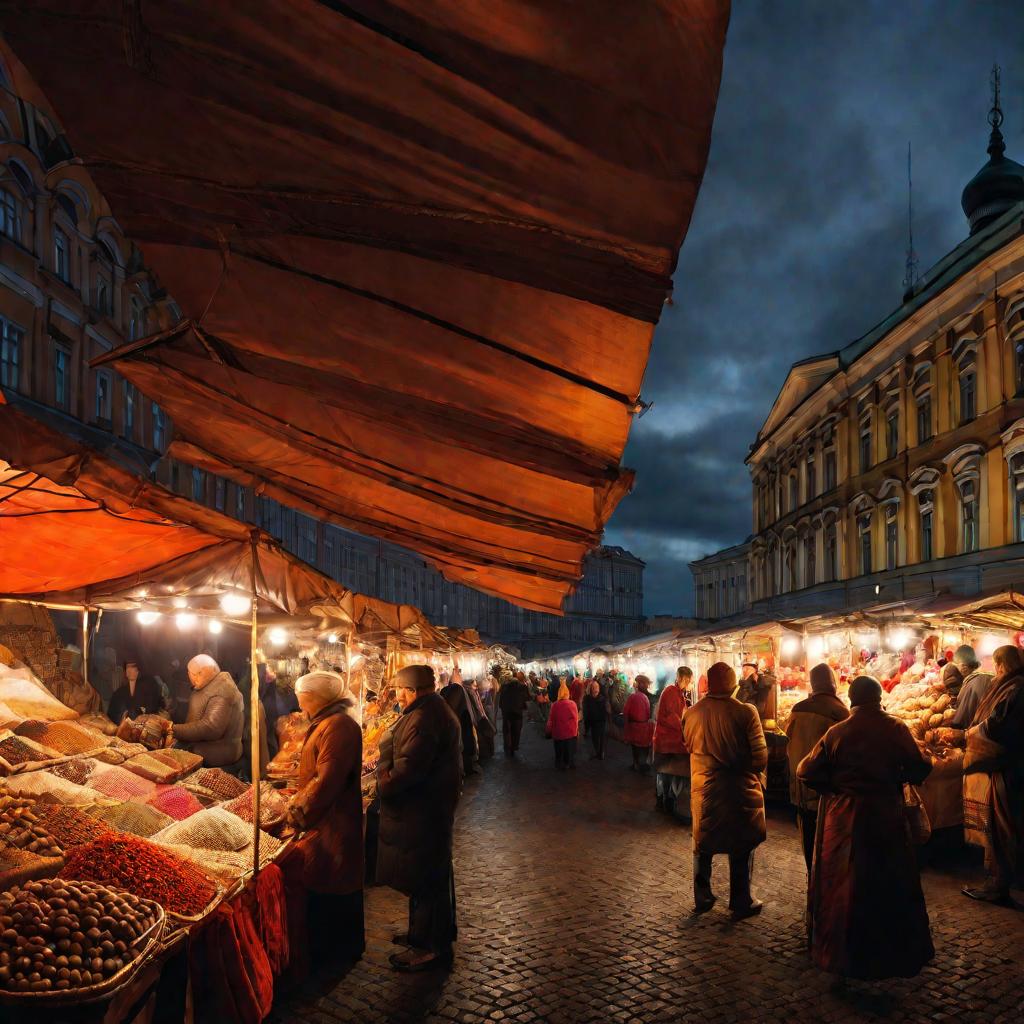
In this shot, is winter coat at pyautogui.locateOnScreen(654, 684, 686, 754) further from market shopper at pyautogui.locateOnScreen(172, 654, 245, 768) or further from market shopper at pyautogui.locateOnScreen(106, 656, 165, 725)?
market shopper at pyautogui.locateOnScreen(106, 656, 165, 725)

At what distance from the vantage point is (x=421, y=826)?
5.41 metres

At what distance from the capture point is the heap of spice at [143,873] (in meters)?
4.22

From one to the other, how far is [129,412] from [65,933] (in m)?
23.5

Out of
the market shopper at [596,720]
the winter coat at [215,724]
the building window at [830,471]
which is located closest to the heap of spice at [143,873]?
the winter coat at [215,724]

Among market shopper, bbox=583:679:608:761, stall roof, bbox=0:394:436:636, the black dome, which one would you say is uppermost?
the black dome

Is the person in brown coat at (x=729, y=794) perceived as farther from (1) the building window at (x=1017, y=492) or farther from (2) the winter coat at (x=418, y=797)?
(1) the building window at (x=1017, y=492)

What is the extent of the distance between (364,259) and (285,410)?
1922 mm

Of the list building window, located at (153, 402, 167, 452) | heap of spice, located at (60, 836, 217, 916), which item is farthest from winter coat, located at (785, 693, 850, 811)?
building window, located at (153, 402, 167, 452)

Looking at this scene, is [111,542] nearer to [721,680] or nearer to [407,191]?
[407,191]

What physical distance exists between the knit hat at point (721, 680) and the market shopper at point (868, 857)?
148 cm

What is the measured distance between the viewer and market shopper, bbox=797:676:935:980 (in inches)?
191

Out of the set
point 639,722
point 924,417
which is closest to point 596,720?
point 639,722

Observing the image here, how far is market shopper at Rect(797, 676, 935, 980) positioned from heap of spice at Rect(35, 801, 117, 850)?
167 inches

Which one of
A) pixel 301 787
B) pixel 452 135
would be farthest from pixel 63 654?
pixel 452 135
